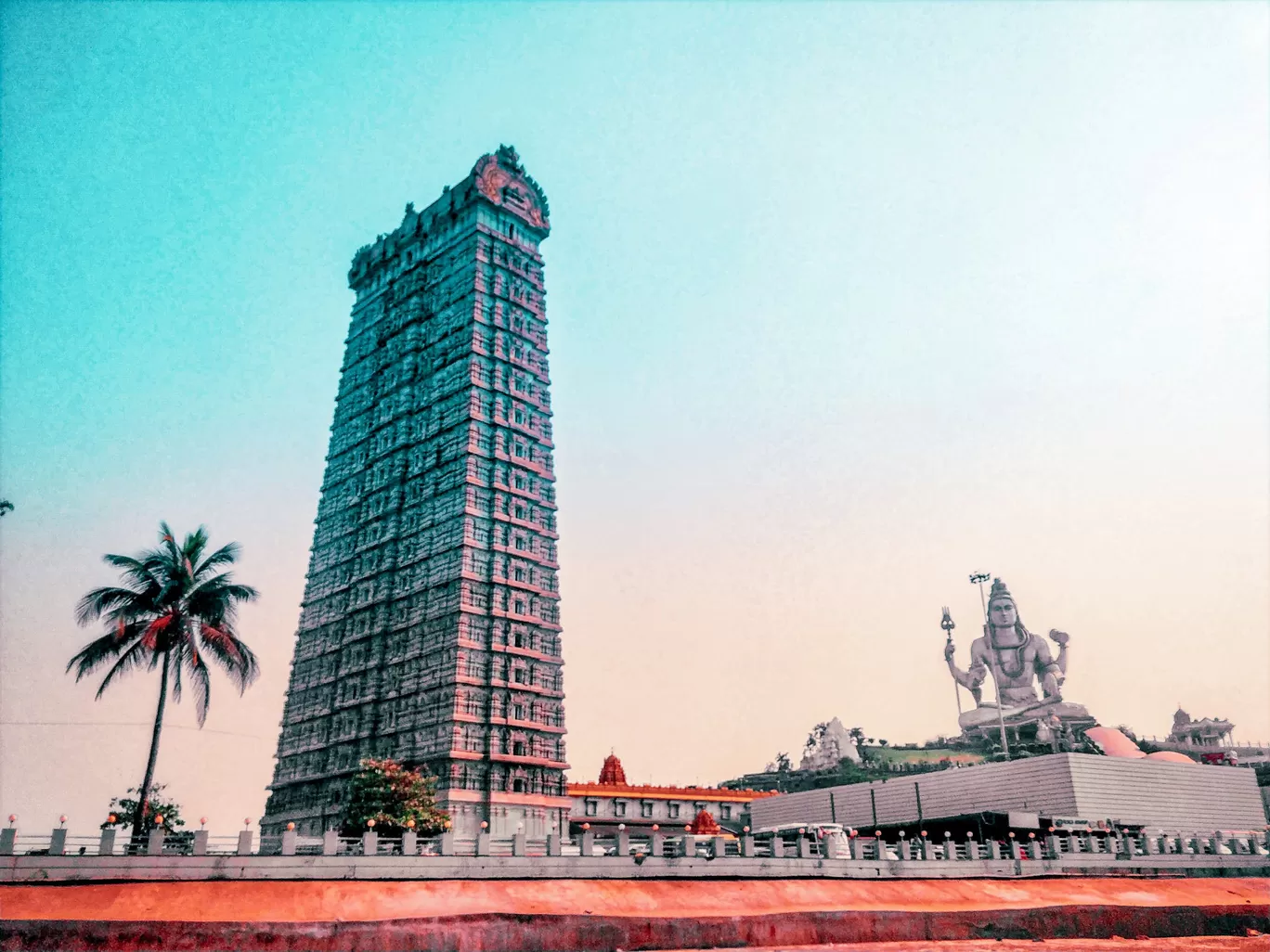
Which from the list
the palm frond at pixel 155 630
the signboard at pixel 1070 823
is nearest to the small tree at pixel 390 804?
the palm frond at pixel 155 630

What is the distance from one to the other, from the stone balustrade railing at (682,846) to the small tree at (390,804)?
72.1 inches

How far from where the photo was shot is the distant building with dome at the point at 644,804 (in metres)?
93.1

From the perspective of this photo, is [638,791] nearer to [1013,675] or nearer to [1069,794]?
[1069,794]

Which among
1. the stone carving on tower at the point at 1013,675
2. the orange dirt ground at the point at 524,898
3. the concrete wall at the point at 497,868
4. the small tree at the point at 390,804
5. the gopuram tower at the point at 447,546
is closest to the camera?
the orange dirt ground at the point at 524,898

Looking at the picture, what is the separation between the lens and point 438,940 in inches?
1357

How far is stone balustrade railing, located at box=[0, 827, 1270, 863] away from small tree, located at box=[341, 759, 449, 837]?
6.01 feet

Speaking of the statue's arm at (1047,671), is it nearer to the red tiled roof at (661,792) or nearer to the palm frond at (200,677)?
the red tiled roof at (661,792)

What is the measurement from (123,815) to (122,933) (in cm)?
2394

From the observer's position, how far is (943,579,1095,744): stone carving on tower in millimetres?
113250

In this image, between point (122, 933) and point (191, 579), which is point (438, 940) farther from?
point (191, 579)

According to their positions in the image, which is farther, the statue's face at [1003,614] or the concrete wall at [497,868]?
the statue's face at [1003,614]

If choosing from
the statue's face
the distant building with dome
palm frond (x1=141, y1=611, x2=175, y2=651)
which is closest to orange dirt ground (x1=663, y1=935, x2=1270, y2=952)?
palm frond (x1=141, y1=611, x2=175, y2=651)

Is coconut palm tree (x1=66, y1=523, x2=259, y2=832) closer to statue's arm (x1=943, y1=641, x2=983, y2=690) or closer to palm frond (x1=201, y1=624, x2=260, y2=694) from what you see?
palm frond (x1=201, y1=624, x2=260, y2=694)

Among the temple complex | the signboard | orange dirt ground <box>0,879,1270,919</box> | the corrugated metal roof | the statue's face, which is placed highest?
the statue's face
